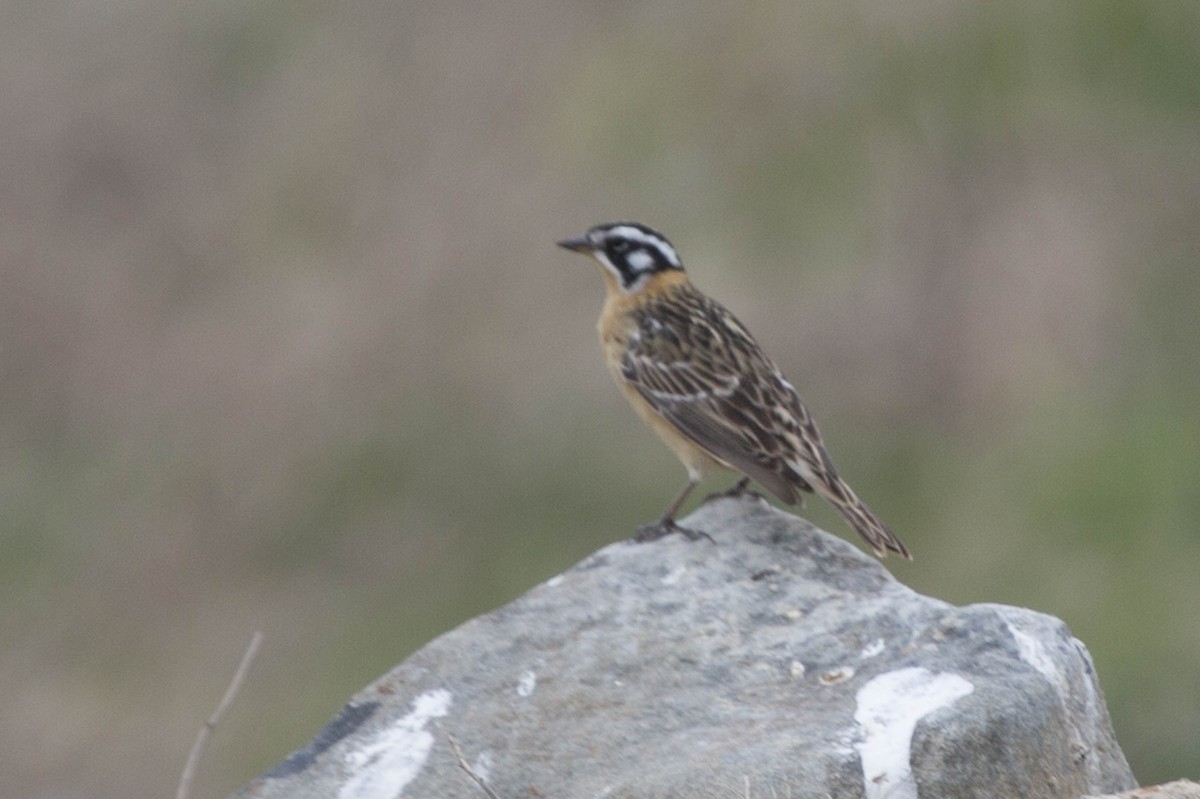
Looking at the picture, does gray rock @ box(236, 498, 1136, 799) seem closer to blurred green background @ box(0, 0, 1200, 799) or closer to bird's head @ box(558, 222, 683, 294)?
bird's head @ box(558, 222, 683, 294)

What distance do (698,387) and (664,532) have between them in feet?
4.74

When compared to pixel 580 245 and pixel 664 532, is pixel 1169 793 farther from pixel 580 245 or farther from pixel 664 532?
pixel 580 245

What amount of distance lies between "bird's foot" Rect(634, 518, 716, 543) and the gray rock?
8.8 inches

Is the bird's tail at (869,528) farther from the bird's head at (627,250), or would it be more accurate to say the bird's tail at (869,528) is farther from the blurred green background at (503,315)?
the blurred green background at (503,315)

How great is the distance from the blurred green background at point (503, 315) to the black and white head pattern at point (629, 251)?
14.3ft

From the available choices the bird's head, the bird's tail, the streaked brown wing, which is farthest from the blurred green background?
the bird's tail

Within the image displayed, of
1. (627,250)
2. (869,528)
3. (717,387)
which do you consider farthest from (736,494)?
(627,250)

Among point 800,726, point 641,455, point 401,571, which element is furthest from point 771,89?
point 800,726

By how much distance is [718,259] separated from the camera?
50.8 ft

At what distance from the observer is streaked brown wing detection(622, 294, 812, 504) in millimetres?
8227

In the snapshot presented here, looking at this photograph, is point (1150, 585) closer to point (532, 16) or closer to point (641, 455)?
point (641, 455)

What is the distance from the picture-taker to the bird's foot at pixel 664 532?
7.22m

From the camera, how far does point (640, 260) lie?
9.57m

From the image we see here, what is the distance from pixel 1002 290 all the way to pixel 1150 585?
121 inches
